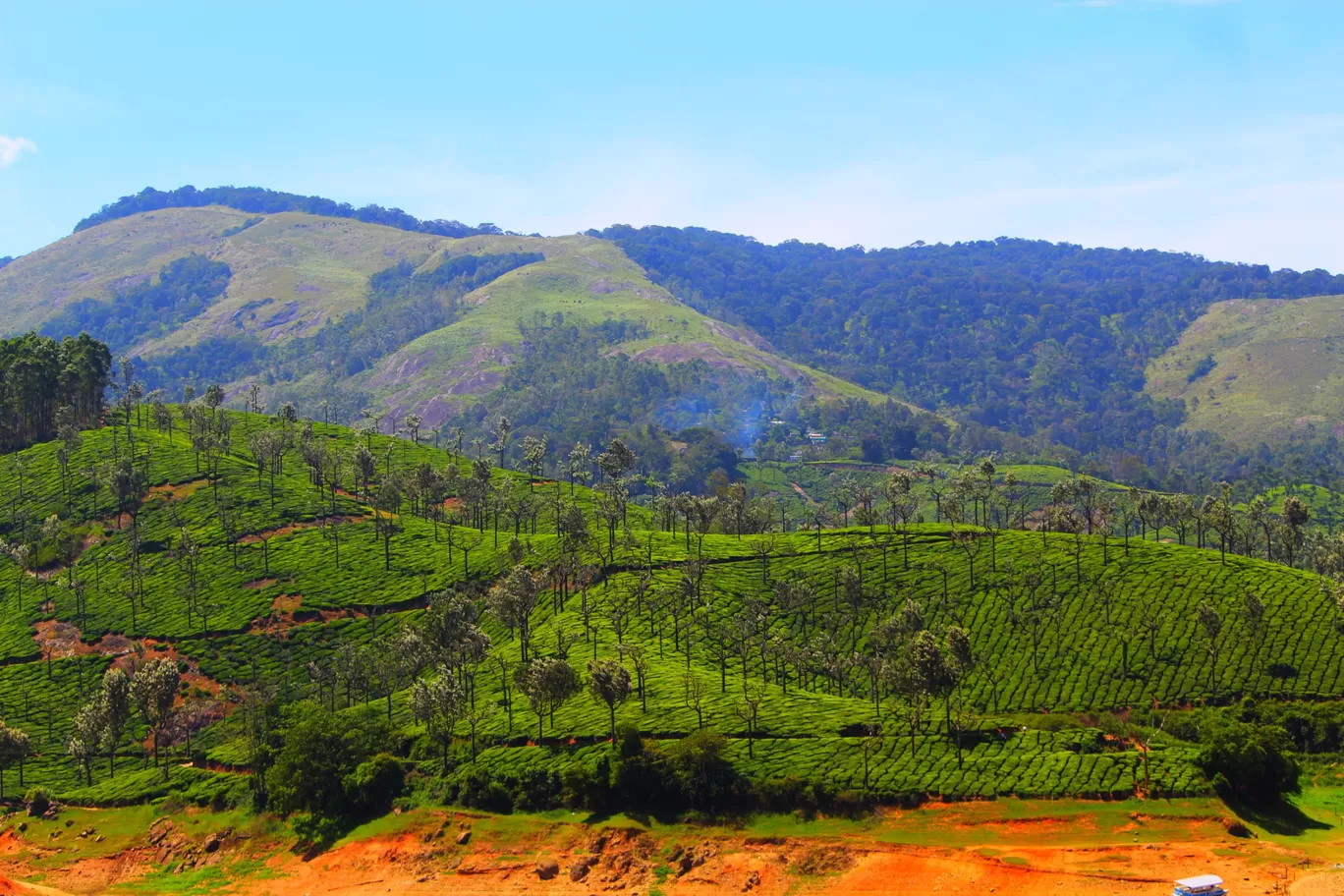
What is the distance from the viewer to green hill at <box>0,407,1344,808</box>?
94562mm

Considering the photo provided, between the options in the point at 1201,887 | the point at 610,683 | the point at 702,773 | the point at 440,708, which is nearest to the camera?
the point at 1201,887

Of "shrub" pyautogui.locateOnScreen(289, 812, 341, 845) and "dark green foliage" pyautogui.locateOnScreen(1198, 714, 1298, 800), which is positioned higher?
"dark green foliage" pyautogui.locateOnScreen(1198, 714, 1298, 800)

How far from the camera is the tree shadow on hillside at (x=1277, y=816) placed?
259 feet

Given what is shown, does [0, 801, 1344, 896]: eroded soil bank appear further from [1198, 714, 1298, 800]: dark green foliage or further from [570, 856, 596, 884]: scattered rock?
[1198, 714, 1298, 800]: dark green foliage

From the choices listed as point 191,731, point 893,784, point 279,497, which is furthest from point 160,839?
point 279,497

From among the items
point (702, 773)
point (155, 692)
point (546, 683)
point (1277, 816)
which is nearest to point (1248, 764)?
point (1277, 816)

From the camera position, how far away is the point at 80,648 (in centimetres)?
13750

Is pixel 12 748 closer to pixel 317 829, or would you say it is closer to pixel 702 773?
pixel 317 829

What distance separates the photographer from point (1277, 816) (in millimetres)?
80812

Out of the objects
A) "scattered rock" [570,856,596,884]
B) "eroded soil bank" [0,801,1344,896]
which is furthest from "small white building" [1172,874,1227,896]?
"scattered rock" [570,856,596,884]

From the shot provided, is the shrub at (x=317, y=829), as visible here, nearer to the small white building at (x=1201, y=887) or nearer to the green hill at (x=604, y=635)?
the green hill at (x=604, y=635)

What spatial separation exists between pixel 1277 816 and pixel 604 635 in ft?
218

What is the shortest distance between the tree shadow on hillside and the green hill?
3.80 metres

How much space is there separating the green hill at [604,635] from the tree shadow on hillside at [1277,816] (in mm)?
3798
